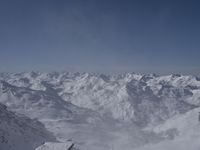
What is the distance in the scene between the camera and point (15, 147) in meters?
196

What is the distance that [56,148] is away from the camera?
10188 cm

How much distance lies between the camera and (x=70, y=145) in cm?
9831

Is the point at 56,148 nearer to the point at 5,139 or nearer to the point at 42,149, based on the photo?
the point at 42,149

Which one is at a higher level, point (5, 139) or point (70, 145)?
point (70, 145)

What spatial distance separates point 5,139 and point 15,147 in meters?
7.84

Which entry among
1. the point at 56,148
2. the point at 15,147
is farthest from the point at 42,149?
the point at 15,147

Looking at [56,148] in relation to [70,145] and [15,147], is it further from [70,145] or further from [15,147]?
[15,147]

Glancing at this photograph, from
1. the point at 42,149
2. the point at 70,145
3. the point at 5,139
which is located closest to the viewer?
the point at 70,145

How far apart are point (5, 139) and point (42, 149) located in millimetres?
96867

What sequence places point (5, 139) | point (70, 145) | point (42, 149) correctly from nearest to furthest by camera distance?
point (70, 145) < point (42, 149) < point (5, 139)

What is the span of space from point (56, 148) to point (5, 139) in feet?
345

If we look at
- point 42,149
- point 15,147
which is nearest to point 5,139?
point 15,147

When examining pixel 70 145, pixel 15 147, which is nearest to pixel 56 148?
pixel 70 145

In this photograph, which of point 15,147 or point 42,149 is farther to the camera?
point 15,147
